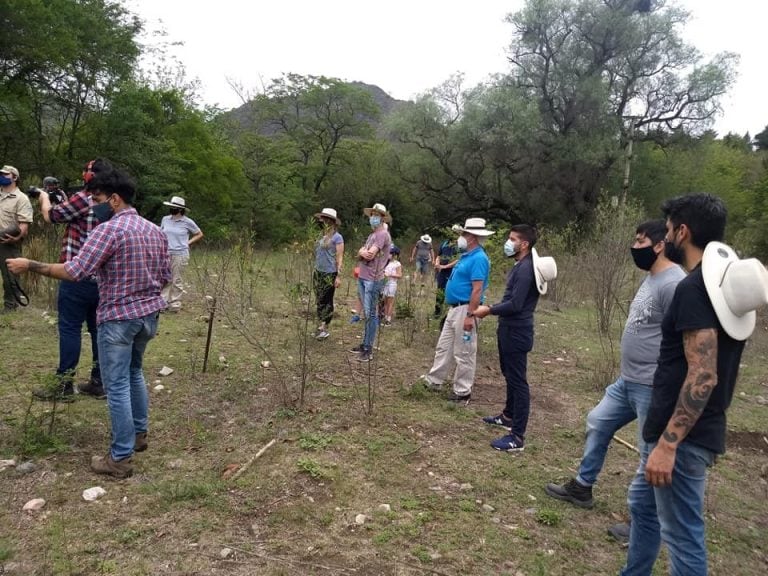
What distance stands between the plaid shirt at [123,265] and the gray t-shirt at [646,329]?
278 cm

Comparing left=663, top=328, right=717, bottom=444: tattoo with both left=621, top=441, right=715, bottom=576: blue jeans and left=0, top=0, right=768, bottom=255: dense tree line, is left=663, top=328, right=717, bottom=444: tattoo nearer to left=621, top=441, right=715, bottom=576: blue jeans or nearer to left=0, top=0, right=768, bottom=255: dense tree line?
left=621, top=441, right=715, bottom=576: blue jeans

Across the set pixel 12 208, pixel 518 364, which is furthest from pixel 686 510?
pixel 12 208

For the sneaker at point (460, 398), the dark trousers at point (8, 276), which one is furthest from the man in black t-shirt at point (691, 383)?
the dark trousers at point (8, 276)

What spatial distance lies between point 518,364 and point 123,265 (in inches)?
112

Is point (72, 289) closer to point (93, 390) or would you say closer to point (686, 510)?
point (93, 390)

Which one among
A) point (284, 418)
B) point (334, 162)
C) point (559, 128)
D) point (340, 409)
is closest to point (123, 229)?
point (284, 418)

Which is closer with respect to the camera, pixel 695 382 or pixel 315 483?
pixel 695 382

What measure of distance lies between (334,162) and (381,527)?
27.0 meters

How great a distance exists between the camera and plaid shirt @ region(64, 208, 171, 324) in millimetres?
2873

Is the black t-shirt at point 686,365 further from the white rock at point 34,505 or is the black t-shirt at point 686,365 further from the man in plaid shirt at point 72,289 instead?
the man in plaid shirt at point 72,289

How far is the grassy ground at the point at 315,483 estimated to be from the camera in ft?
8.61

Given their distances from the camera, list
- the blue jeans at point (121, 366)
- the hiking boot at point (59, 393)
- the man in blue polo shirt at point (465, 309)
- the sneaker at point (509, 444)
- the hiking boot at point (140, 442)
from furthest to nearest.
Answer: the man in blue polo shirt at point (465, 309) < the sneaker at point (509, 444) < the hiking boot at point (59, 393) < the hiking boot at point (140, 442) < the blue jeans at point (121, 366)

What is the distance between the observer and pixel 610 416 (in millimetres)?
3086

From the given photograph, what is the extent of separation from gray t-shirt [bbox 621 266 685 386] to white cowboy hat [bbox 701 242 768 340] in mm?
790
